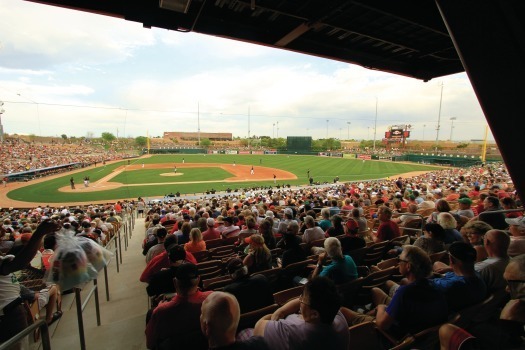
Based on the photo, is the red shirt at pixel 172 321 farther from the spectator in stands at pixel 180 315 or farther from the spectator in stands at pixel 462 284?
the spectator in stands at pixel 462 284

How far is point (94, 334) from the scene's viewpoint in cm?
379

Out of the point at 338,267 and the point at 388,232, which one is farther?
the point at 388,232

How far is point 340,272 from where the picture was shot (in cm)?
357

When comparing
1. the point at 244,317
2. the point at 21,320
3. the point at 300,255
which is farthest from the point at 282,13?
the point at 21,320

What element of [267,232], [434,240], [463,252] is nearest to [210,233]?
[267,232]

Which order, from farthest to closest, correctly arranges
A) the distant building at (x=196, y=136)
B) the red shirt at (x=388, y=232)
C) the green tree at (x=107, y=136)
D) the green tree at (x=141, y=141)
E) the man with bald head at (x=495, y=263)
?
1. the distant building at (x=196, y=136)
2. the green tree at (x=107, y=136)
3. the green tree at (x=141, y=141)
4. the red shirt at (x=388, y=232)
5. the man with bald head at (x=495, y=263)

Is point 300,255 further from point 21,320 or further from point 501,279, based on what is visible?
point 21,320

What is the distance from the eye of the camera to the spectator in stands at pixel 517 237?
354cm

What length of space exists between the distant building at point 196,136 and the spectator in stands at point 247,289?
159 metres

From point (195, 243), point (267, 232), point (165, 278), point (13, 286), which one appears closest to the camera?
point (13, 286)

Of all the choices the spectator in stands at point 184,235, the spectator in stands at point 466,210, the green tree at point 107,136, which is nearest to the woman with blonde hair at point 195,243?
the spectator in stands at point 184,235

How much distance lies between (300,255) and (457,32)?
361 cm

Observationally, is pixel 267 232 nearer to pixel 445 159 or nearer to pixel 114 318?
pixel 114 318

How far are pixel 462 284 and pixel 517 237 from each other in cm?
250
